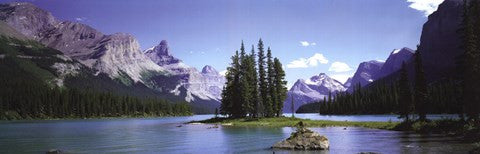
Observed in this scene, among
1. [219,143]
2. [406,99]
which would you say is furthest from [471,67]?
[219,143]

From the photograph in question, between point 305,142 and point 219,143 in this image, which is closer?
point 305,142

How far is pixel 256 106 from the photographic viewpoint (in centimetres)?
10862

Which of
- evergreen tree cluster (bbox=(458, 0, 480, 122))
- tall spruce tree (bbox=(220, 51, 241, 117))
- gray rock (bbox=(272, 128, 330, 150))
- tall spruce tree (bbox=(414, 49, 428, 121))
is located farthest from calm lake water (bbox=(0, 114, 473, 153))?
tall spruce tree (bbox=(220, 51, 241, 117))

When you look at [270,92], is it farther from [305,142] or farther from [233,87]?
[305,142]

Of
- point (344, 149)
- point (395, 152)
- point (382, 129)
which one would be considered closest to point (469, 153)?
point (395, 152)

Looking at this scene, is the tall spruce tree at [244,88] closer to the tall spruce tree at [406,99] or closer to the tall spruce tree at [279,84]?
the tall spruce tree at [279,84]

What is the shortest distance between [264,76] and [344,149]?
7498cm

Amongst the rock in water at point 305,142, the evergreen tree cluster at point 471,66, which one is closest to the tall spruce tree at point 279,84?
the evergreen tree cluster at point 471,66

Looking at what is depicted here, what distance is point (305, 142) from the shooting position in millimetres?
40531

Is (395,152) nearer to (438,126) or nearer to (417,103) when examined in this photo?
(438,126)

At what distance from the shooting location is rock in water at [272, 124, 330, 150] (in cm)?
4022

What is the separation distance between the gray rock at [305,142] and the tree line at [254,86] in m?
66.5

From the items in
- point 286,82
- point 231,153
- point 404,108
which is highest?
point 286,82

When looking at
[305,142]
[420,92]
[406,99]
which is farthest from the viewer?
[406,99]
